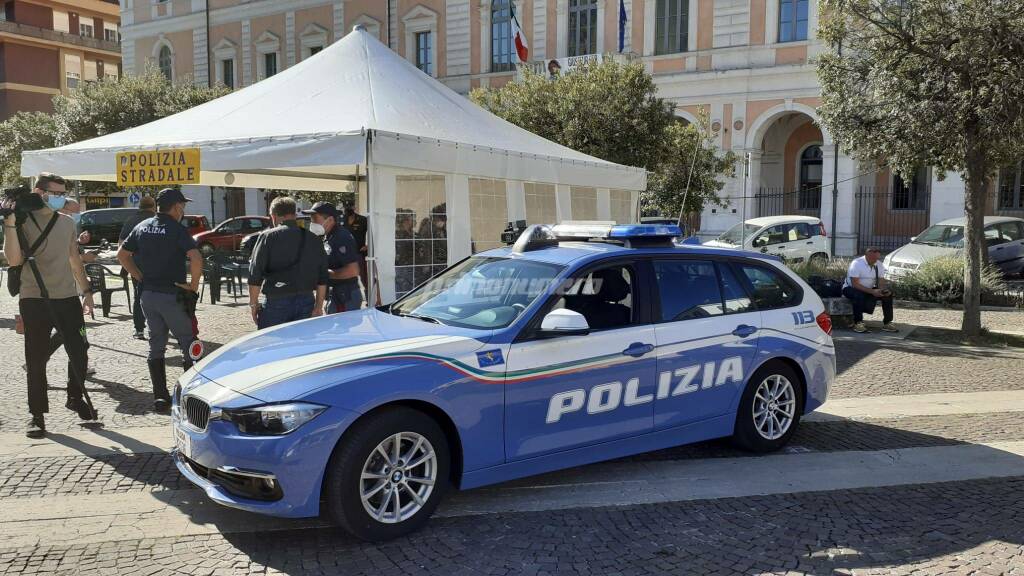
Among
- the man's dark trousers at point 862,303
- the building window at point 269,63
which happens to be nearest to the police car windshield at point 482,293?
the man's dark trousers at point 862,303

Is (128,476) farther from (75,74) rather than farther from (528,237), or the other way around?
(75,74)

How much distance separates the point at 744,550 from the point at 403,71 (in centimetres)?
881

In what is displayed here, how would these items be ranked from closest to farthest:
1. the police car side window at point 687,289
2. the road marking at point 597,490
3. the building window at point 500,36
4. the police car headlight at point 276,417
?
the police car headlight at point 276,417
the road marking at point 597,490
the police car side window at point 687,289
the building window at point 500,36

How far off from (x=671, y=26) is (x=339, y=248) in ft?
77.9

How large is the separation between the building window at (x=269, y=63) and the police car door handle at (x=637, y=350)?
120ft

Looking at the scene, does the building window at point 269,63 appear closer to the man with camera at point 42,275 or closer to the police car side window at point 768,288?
the man with camera at point 42,275

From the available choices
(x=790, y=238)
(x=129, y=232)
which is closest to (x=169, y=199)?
(x=129, y=232)

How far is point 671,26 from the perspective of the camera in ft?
95.2

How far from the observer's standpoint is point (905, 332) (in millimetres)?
12484

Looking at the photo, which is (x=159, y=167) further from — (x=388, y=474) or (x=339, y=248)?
(x=388, y=474)

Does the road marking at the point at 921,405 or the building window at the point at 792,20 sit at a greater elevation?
the building window at the point at 792,20

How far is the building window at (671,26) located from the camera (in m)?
28.7

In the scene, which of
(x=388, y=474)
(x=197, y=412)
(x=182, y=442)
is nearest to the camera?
(x=388, y=474)

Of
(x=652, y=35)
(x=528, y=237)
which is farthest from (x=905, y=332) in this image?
(x=652, y=35)
